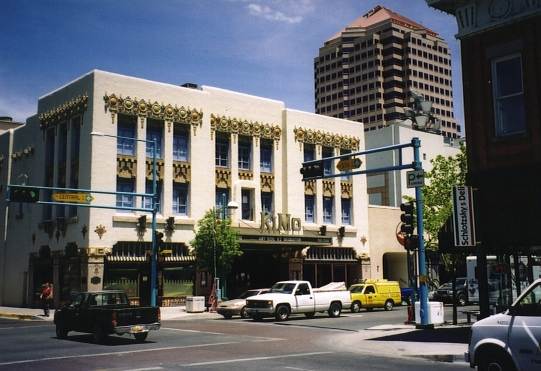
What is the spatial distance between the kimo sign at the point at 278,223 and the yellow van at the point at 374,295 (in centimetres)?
819

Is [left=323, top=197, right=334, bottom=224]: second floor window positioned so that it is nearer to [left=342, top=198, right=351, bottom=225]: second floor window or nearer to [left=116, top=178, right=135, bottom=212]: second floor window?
[left=342, top=198, right=351, bottom=225]: second floor window

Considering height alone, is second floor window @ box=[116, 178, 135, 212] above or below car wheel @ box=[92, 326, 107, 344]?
above

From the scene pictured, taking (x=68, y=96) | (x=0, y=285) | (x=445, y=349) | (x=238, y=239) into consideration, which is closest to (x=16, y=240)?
(x=0, y=285)

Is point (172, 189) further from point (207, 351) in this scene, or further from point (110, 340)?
point (207, 351)

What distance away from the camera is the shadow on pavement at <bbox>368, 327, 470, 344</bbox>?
62.5 ft

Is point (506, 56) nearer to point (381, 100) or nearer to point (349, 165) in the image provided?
point (349, 165)

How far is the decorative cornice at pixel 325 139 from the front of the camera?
47406 mm

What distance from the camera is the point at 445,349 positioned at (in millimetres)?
16859

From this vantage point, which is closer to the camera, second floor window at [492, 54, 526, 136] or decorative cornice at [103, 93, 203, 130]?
second floor window at [492, 54, 526, 136]

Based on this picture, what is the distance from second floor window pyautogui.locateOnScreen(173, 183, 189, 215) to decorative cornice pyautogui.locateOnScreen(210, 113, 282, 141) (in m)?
4.57

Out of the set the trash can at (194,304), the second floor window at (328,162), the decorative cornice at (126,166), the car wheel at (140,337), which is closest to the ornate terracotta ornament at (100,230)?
the decorative cornice at (126,166)

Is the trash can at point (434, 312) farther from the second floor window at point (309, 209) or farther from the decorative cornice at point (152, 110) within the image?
the second floor window at point (309, 209)

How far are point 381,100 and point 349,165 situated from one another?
13389 centimetres

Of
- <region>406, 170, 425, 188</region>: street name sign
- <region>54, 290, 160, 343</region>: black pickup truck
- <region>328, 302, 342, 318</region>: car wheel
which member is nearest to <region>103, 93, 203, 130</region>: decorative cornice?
<region>328, 302, 342, 318</region>: car wheel
